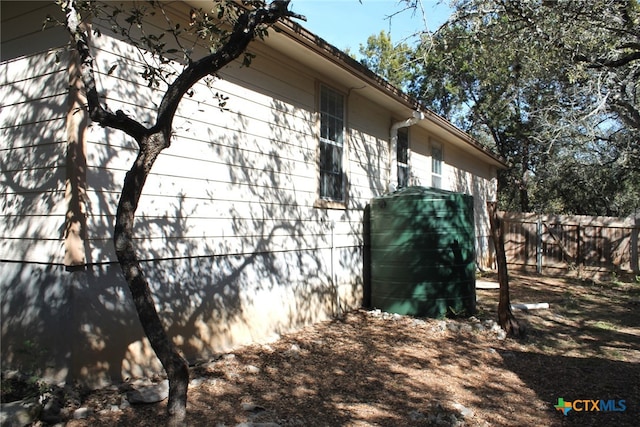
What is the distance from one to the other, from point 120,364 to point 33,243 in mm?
1307

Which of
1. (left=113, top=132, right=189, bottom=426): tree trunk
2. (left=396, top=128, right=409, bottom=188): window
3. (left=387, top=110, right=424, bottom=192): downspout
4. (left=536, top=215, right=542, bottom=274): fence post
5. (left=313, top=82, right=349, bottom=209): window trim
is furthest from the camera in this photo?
(left=536, top=215, right=542, bottom=274): fence post

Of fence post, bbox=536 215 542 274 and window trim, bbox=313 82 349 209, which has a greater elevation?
window trim, bbox=313 82 349 209

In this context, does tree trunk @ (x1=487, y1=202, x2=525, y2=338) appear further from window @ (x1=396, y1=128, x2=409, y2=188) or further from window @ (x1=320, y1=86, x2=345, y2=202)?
window @ (x1=396, y1=128, x2=409, y2=188)

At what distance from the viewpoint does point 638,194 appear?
2395 cm

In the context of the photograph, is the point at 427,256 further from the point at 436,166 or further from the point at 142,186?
the point at 142,186

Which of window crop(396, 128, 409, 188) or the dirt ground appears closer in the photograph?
the dirt ground

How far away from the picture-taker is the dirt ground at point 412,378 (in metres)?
3.83

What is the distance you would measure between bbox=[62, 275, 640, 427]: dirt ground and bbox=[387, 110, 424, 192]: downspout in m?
2.95

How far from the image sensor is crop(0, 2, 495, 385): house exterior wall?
3906mm

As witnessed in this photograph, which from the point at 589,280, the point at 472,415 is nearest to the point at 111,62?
the point at 472,415

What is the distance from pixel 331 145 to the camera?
25.1ft

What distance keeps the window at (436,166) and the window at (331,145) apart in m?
4.77

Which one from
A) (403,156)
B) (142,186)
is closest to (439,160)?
(403,156)

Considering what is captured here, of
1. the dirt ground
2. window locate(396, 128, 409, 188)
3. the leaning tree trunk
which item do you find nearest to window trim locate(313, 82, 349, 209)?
the dirt ground
